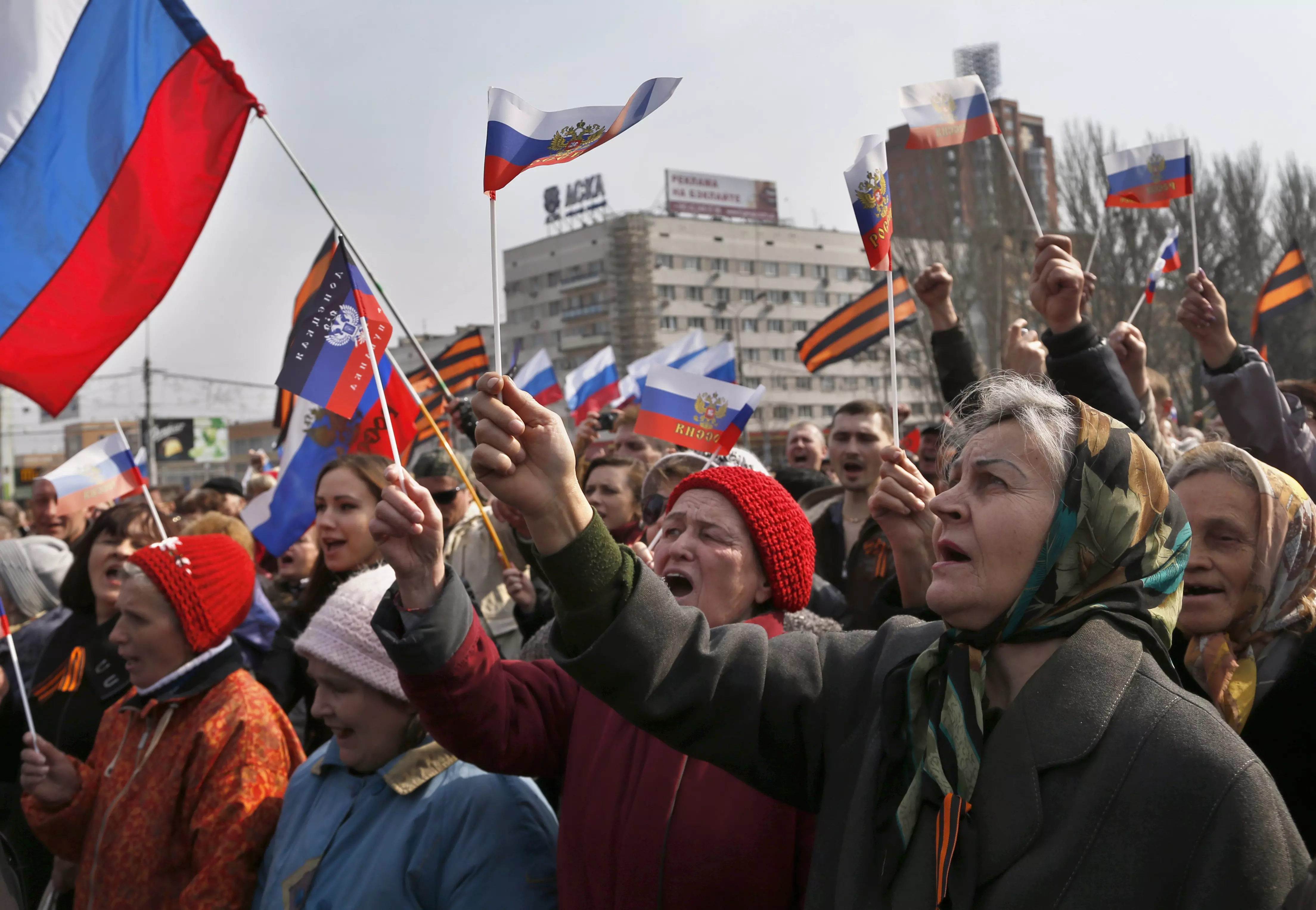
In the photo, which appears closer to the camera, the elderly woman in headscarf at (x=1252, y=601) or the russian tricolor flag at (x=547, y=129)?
the russian tricolor flag at (x=547, y=129)

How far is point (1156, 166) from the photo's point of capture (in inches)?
222

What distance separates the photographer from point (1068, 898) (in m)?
1.49

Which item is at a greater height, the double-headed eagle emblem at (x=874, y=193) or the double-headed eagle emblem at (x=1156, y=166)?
the double-headed eagle emblem at (x=1156, y=166)

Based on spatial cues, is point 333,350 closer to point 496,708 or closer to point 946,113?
point 496,708

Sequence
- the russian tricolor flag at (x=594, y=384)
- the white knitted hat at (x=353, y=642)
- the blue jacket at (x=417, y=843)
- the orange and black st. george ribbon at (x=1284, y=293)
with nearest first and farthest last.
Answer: the blue jacket at (x=417, y=843) < the white knitted hat at (x=353, y=642) < the orange and black st. george ribbon at (x=1284, y=293) < the russian tricolor flag at (x=594, y=384)

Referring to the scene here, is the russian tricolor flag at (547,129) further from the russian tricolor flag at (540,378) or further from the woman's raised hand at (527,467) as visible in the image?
the russian tricolor flag at (540,378)

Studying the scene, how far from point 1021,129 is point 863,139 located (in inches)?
3436

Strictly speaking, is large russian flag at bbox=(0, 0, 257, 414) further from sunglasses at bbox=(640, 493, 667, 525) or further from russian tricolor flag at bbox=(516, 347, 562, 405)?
russian tricolor flag at bbox=(516, 347, 562, 405)

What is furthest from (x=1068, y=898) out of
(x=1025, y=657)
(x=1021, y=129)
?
(x=1021, y=129)

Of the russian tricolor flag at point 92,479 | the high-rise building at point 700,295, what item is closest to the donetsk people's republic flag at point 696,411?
the russian tricolor flag at point 92,479

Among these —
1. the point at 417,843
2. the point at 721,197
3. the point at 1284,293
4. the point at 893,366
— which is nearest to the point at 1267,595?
the point at 893,366

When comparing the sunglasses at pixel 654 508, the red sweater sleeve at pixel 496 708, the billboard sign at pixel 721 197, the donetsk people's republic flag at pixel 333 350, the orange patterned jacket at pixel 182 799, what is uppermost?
the billboard sign at pixel 721 197

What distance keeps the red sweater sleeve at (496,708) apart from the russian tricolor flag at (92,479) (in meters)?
3.93

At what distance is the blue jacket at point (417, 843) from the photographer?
2502 mm
